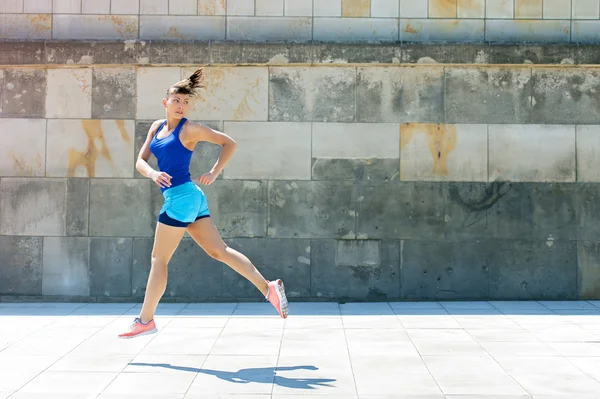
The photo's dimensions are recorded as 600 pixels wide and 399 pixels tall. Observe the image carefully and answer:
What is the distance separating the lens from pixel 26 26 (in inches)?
327

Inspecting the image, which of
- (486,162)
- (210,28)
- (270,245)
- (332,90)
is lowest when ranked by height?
(270,245)

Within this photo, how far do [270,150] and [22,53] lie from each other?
3334 millimetres

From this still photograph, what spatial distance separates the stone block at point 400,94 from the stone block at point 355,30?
1.35 feet

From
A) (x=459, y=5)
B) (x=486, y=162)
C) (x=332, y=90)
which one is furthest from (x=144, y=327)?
(x=459, y=5)

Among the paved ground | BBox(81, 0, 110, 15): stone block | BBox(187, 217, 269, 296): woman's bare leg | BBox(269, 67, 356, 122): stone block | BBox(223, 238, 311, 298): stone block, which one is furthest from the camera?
BBox(81, 0, 110, 15): stone block

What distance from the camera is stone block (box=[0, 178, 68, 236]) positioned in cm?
815

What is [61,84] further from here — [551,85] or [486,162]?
[551,85]

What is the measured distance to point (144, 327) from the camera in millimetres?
5273

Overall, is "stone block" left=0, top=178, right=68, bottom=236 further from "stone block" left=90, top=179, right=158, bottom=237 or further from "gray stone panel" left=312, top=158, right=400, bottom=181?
"gray stone panel" left=312, top=158, right=400, bottom=181

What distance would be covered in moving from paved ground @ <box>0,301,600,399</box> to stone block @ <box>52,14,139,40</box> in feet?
11.1

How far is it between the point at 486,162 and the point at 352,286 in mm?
2279

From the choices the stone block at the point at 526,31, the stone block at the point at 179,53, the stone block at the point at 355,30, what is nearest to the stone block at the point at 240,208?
the stone block at the point at 179,53

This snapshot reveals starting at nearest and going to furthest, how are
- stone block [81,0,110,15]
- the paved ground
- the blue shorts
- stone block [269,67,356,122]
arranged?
1. the paved ground
2. the blue shorts
3. stone block [269,67,356,122]
4. stone block [81,0,110,15]

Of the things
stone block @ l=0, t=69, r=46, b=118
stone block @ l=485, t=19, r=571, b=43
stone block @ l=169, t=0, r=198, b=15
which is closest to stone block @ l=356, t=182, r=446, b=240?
stone block @ l=485, t=19, r=571, b=43
